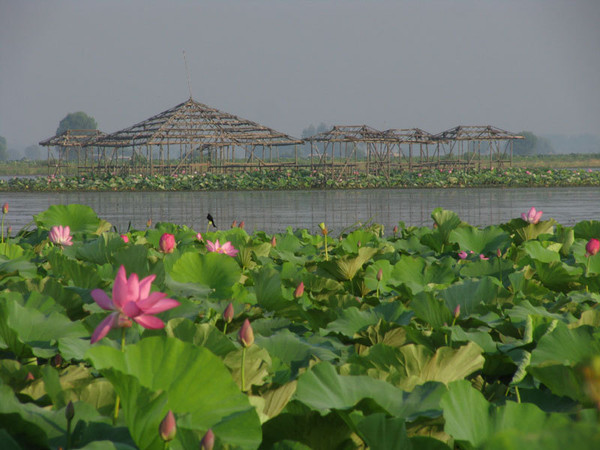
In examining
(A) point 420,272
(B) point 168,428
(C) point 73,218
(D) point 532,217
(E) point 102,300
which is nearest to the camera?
(B) point 168,428

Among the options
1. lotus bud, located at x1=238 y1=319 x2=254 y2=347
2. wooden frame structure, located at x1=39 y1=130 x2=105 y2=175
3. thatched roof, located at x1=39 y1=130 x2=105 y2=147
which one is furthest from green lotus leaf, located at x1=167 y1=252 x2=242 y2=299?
thatched roof, located at x1=39 y1=130 x2=105 y2=147

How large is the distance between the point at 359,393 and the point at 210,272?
1.11 metres

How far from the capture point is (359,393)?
110cm

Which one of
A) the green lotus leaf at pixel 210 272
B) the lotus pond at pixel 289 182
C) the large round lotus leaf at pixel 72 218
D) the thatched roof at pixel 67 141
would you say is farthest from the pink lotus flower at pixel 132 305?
the thatched roof at pixel 67 141

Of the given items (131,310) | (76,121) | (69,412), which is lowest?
(69,412)

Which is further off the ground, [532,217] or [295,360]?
[532,217]

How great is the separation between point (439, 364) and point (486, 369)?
33 cm

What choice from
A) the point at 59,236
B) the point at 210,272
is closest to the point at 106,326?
the point at 210,272

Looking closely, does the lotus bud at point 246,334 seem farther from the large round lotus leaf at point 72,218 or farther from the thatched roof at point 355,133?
the thatched roof at point 355,133

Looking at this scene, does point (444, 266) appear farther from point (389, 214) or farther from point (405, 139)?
point (405, 139)

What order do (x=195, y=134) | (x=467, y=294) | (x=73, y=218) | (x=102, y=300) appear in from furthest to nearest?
(x=195, y=134)
(x=73, y=218)
(x=467, y=294)
(x=102, y=300)

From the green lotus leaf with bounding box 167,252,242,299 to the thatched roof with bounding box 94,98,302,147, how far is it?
27953 mm

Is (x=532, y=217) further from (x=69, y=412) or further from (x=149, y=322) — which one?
(x=69, y=412)

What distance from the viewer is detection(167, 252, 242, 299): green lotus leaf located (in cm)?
211
